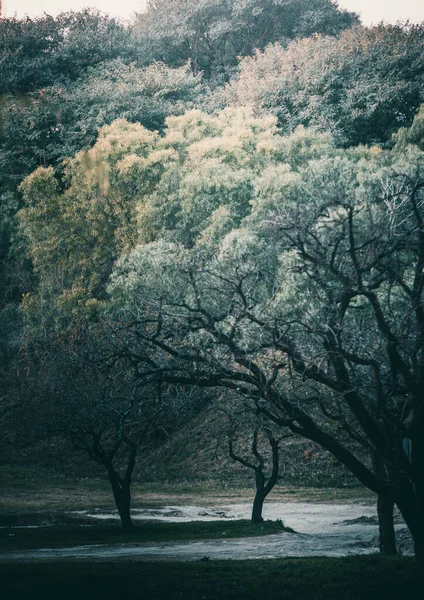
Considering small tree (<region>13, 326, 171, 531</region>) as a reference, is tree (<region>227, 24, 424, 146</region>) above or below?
above

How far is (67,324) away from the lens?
4241 cm

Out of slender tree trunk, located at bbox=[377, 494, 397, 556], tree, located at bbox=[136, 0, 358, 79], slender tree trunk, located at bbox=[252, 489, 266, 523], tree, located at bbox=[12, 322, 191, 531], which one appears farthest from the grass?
tree, located at bbox=[136, 0, 358, 79]

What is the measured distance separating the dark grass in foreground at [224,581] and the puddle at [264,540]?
2.84 metres

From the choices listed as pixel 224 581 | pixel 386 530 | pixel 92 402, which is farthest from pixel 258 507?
pixel 224 581

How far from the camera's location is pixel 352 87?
46.2 m

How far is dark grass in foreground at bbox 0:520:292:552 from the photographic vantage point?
20.4m

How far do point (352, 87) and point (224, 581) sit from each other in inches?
1500

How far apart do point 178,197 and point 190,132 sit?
5292mm

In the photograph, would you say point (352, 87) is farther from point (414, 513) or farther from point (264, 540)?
point (414, 513)

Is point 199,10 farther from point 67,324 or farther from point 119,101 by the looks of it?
point 67,324

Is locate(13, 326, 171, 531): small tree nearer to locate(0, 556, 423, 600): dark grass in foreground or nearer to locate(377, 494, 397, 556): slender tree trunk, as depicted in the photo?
locate(0, 556, 423, 600): dark grass in foreground

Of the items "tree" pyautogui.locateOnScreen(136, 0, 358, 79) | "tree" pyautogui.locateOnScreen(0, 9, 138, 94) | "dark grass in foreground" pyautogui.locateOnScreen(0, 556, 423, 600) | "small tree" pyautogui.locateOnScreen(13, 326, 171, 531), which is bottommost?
"dark grass in foreground" pyautogui.locateOnScreen(0, 556, 423, 600)

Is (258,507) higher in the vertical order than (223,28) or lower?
lower

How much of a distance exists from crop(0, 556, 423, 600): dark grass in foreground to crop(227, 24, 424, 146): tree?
1331 inches
